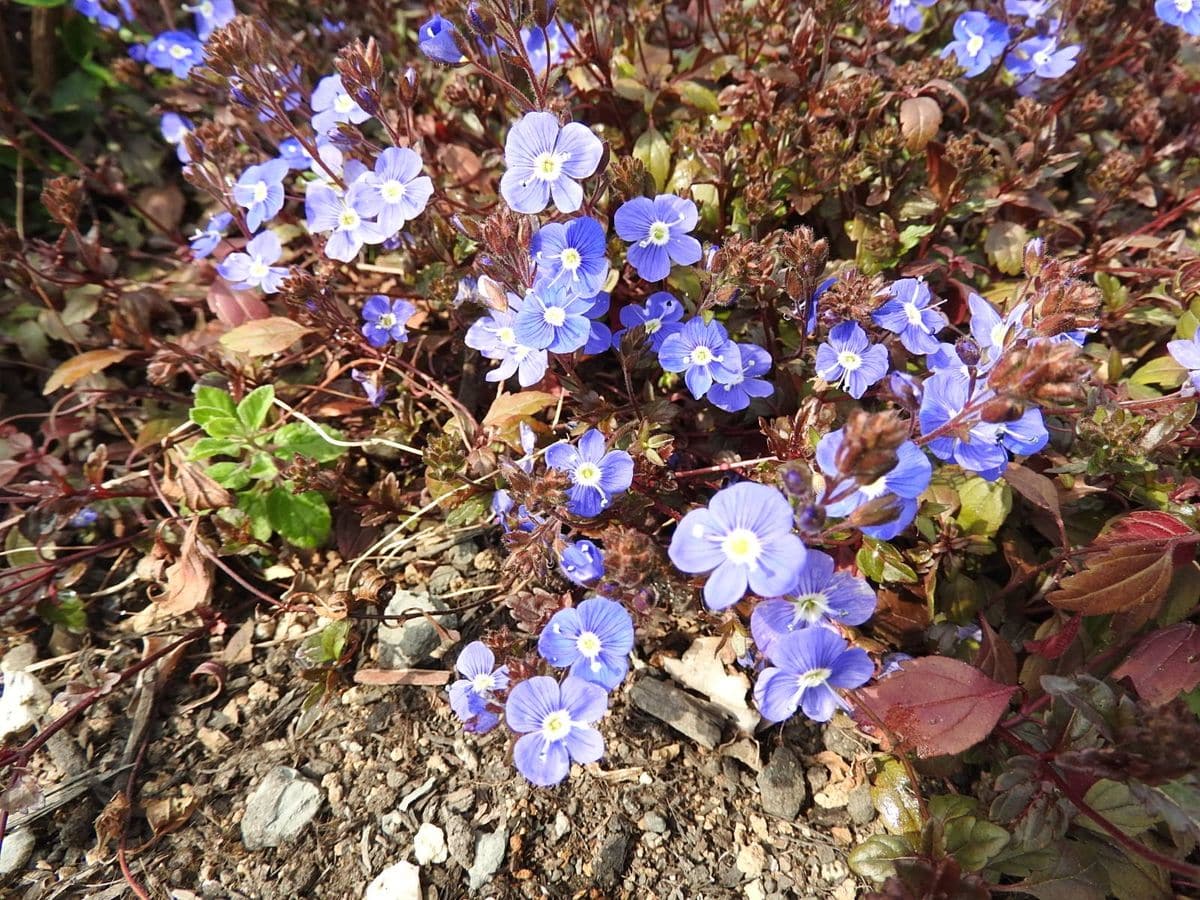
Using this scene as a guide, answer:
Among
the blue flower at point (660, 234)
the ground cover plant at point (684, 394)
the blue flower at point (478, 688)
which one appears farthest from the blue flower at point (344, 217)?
the blue flower at point (478, 688)

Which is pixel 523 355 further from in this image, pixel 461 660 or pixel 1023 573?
pixel 1023 573

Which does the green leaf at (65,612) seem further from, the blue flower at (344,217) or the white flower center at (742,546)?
the white flower center at (742,546)

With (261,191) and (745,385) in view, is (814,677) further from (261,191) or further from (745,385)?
(261,191)

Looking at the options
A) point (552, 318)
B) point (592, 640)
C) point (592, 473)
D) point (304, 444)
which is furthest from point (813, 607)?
point (304, 444)

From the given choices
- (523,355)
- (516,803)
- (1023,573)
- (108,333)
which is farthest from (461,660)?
(108,333)

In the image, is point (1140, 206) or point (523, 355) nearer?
point (523, 355)

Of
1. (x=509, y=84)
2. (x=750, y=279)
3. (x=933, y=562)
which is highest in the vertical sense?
(x=509, y=84)
